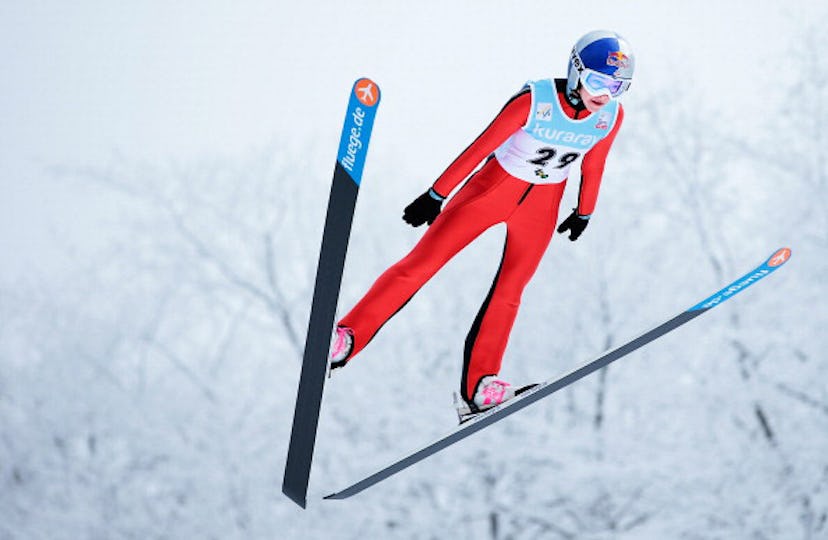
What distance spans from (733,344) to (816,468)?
66.6 inches

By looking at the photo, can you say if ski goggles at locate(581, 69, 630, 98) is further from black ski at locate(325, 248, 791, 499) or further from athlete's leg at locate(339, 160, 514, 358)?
black ski at locate(325, 248, 791, 499)

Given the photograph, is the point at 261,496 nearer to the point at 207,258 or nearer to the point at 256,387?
the point at 256,387

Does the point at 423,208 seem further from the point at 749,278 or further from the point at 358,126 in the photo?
the point at 749,278

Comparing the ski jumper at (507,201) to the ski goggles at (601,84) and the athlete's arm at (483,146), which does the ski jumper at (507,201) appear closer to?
the athlete's arm at (483,146)

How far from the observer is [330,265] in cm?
288

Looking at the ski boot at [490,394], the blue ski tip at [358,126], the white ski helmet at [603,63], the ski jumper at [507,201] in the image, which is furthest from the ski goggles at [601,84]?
the ski boot at [490,394]

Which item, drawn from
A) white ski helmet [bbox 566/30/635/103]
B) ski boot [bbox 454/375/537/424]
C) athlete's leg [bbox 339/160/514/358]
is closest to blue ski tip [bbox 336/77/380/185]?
athlete's leg [bbox 339/160/514/358]

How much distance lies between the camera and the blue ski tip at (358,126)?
8.38ft

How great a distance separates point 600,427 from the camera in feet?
32.4

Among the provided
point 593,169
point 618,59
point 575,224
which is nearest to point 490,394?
point 575,224

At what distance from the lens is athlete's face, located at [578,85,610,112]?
300cm

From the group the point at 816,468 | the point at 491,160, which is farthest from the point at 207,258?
the point at 491,160

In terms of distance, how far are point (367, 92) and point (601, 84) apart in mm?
904

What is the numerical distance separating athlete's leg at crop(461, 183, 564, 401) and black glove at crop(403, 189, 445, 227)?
0.41 m
